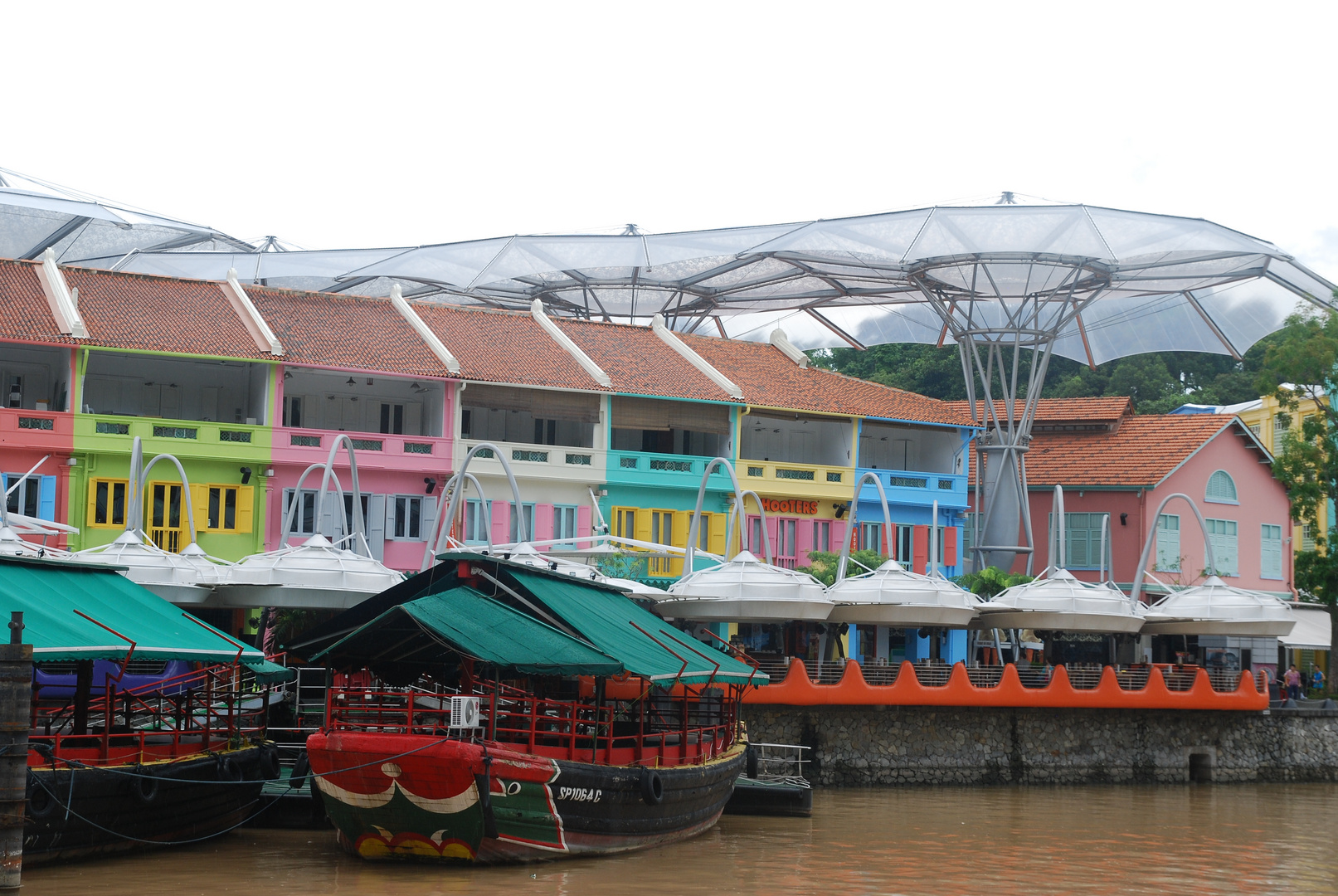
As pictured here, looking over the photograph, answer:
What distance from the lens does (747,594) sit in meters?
34.8

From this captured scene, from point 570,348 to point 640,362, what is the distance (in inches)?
85.3

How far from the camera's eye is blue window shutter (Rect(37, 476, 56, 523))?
3838cm

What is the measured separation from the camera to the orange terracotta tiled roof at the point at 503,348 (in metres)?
44.4

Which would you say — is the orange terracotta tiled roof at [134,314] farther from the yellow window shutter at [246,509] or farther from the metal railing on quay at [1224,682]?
the metal railing on quay at [1224,682]

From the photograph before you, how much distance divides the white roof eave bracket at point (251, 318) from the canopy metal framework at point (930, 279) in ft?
34.8

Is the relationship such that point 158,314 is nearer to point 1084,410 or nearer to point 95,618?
point 95,618

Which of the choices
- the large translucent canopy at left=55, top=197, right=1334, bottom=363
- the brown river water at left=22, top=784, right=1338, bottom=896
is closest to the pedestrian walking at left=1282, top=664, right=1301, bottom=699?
the large translucent canopy at left=55, top=197, right=1334, bottom=363

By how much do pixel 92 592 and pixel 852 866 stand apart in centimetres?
1160

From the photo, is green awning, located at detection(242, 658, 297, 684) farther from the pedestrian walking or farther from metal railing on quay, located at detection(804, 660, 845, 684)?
the pedestrian walking

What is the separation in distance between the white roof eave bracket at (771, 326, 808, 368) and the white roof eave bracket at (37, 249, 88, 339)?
2226cm

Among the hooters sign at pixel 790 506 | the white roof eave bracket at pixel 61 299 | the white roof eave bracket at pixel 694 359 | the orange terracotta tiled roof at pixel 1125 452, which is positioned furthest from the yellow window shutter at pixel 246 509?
the orange terracotta tiled roof at pixel 1125 452

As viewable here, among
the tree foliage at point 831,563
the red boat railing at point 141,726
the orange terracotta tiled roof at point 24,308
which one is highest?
the orange terracotta tiled roof at point 24,308

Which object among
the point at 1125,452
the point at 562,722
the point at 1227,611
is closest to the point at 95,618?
the point at 562,722

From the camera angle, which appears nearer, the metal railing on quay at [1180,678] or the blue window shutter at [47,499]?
the blue window shutter at [47,499]
